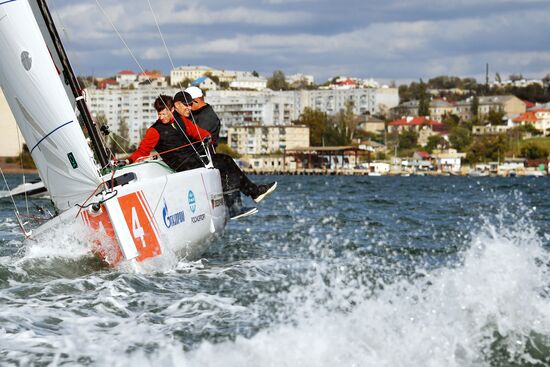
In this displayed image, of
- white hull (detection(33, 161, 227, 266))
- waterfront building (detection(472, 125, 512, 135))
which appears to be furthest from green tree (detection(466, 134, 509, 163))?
white hull (detection(33, 161, 227, 266))

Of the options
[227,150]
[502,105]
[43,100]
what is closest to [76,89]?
[43,100]

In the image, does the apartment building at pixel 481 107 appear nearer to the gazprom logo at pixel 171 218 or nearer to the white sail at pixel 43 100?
the gazprom logo at pixel 171 218

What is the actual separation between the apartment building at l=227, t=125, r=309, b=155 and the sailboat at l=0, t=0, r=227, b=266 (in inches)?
5443

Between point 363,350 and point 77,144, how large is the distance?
4331 mm

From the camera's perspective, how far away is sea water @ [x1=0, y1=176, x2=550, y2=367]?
559cm

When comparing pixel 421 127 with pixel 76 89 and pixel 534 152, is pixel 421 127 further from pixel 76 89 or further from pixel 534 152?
pixel 76 89

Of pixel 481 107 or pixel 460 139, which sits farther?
pixel 481 107

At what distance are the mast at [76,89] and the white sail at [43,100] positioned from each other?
80 centimetres

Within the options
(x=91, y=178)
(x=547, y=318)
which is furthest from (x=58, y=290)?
(x=547, y=318)

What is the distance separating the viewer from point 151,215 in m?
8.80

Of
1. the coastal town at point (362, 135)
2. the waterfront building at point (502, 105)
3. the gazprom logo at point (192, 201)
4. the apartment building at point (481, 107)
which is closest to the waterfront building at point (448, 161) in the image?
the coastal town at point (362, 135)

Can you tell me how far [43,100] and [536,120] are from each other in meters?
164

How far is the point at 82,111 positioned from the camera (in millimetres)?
10180

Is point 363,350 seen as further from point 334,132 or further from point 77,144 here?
point 334,132
